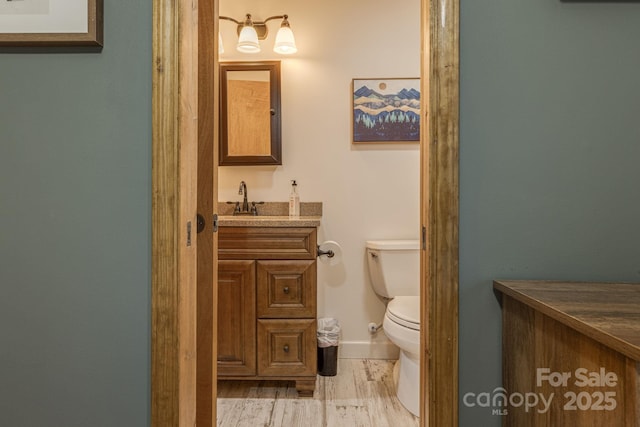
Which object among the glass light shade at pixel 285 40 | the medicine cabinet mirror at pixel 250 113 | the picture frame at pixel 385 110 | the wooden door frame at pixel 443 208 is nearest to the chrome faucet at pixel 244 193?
the medicine cabinet mirror at pixel 250 113

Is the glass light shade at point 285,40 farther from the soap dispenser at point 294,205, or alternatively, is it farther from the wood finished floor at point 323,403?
the wood finished floor at point 323,403

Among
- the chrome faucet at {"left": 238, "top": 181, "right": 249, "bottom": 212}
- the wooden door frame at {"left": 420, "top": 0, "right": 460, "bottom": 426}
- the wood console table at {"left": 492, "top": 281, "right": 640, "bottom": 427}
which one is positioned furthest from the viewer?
the chrome faucet at {"left": 238, "top": 181, "right": 249, "bottom": 212}

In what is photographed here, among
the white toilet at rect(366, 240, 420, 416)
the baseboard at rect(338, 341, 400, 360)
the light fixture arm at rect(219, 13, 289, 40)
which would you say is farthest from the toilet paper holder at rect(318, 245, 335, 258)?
the light fixture arm at rect(219, 13, 289, 40)

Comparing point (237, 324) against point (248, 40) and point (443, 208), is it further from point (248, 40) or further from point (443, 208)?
point (248, 40)

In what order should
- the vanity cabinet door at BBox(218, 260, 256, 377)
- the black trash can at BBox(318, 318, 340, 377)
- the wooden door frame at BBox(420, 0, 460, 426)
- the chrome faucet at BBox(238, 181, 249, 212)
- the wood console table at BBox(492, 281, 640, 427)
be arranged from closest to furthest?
1. the wood console table at BBox(492, 281, 640, 427)
2. the wooden door frame at BBox(420, 0, 460, 426)
3. the vanity cabinet door at BBox(218, 260, 256, 377)
4. the black trash can at BBox(318, 318, 340, 377)
5. the chrome faucet at BBox(238, 181, 249, 212)

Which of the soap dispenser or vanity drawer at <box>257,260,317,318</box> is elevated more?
the soap dispenser

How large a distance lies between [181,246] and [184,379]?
0.34 m

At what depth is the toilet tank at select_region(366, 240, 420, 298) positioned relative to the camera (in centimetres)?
241

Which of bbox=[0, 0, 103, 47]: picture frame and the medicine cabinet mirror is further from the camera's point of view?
the medicine cabinet mirror

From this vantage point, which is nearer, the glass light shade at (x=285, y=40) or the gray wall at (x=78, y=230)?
the gray wall at (x=78, y=230)

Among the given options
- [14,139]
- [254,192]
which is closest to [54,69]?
[14,139]

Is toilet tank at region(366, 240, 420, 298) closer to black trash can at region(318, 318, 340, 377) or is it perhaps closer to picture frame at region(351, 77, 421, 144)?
black trash can at region(318, 318, 340, 377)

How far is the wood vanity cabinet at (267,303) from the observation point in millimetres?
2119

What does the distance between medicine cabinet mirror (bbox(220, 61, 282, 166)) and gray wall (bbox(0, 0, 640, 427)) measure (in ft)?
5.12
